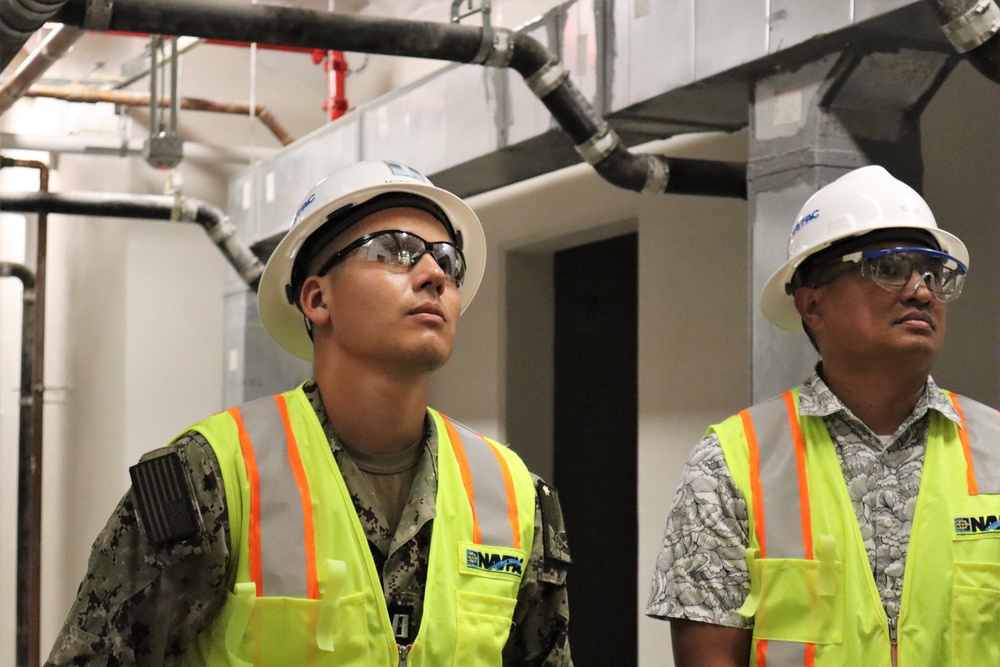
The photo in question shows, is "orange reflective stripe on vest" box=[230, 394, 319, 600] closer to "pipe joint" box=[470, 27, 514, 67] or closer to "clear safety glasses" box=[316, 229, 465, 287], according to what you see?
"clear safety glasses" box=[316, 229, 465, 287]

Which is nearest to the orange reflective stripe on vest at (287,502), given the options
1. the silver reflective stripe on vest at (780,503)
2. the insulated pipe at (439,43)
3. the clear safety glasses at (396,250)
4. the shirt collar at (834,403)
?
the clear safety glasses at (396,250)

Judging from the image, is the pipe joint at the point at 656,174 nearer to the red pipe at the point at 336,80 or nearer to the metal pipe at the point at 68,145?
the red pipe at the point at 336,80

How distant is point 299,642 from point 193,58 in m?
4.82

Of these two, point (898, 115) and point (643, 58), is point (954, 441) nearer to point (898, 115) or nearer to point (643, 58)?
point (898, 115)

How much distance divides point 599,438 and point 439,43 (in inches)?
96.5

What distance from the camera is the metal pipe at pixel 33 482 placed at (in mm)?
5711

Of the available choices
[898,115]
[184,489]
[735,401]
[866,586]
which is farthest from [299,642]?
[735,401]

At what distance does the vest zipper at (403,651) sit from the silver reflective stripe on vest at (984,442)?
999 mm

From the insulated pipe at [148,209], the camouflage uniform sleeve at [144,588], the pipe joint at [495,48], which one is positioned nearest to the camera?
the camouflage uniform sleeve at [144,588]

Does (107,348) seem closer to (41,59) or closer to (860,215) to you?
(41,59)

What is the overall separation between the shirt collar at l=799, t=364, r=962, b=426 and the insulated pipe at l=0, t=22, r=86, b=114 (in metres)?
2.57

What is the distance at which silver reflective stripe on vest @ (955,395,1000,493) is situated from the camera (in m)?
1.99

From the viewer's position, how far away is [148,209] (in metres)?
5.31

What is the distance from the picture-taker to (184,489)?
1.54 m
